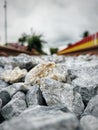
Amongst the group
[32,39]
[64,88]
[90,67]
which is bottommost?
[64,88]

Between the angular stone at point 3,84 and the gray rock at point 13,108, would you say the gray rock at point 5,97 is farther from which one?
the angular stone at point 3,84

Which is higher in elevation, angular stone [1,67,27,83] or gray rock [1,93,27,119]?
angular stone [1,67,27,83]

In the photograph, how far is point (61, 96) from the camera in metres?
1.30

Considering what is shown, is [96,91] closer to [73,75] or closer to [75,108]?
[75,108]

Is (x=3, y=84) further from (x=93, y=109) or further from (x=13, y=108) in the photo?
(x=93, y=109)

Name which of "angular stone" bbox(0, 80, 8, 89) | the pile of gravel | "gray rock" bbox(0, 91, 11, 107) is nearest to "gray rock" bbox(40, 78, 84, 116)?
the pile of gravel

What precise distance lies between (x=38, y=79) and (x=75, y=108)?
49 cm

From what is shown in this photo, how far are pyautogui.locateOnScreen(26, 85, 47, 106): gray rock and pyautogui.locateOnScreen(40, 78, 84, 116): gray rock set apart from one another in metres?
0.03

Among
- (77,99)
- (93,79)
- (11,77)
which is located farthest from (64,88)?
(11,77)

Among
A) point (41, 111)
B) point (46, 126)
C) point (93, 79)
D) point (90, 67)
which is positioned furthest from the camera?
point (90, 67)

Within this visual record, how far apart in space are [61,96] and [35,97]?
6.8 inches

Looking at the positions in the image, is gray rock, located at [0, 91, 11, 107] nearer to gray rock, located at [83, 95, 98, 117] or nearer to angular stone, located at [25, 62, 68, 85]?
angular stone, located at [25, 62, 68, 85]

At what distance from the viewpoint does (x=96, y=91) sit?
1.43 m

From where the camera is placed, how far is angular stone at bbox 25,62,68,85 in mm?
1643
